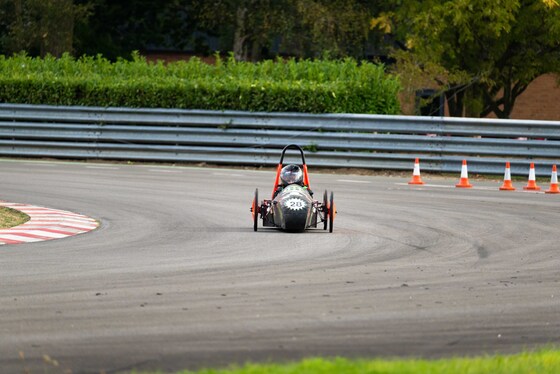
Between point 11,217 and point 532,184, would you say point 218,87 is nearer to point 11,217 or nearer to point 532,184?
point 532,184

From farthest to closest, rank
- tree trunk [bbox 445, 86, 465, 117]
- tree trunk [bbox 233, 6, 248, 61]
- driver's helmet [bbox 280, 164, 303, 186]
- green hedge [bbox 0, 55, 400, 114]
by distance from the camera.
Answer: tree trunk [bbox 233, 6, 248, 61] → tree trunk [bbox 445, 86, 465, 117] → green hedge [bbox 0, 55, 400, 114] → driver's helmet [bbox 280, 164, 303, 186]

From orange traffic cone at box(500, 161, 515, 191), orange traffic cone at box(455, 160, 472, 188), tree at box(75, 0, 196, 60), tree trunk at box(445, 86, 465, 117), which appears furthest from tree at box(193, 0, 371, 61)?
orange traffic cone at box(500, 161, 515, 191)

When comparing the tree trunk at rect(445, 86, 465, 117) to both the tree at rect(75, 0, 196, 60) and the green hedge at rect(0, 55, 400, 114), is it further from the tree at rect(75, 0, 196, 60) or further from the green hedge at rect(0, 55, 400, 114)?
the tree at rect(75, 0, 196, 60)

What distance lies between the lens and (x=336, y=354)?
25.2 feet

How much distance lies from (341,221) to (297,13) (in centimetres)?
2297

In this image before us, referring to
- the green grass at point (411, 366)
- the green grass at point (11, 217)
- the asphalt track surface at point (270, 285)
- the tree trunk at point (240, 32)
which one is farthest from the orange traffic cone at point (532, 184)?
the tree trunk at point (240, 32)

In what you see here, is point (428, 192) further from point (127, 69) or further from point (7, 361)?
point (7, 361)

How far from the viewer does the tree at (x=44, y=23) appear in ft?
124

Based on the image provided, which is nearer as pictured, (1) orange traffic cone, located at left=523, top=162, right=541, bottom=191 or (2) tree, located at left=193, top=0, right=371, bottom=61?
(1) orange traffic cone, located at left=523, top=162, right=541, bottom=191

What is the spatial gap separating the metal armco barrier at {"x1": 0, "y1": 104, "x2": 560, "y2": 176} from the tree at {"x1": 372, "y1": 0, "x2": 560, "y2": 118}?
6.84m

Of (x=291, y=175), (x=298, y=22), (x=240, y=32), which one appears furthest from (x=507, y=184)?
(x=240, y=32)

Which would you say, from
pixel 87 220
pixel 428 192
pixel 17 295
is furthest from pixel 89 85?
pixel 17 295

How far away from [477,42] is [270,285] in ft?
91.2

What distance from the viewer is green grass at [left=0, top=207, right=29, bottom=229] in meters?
15.7
